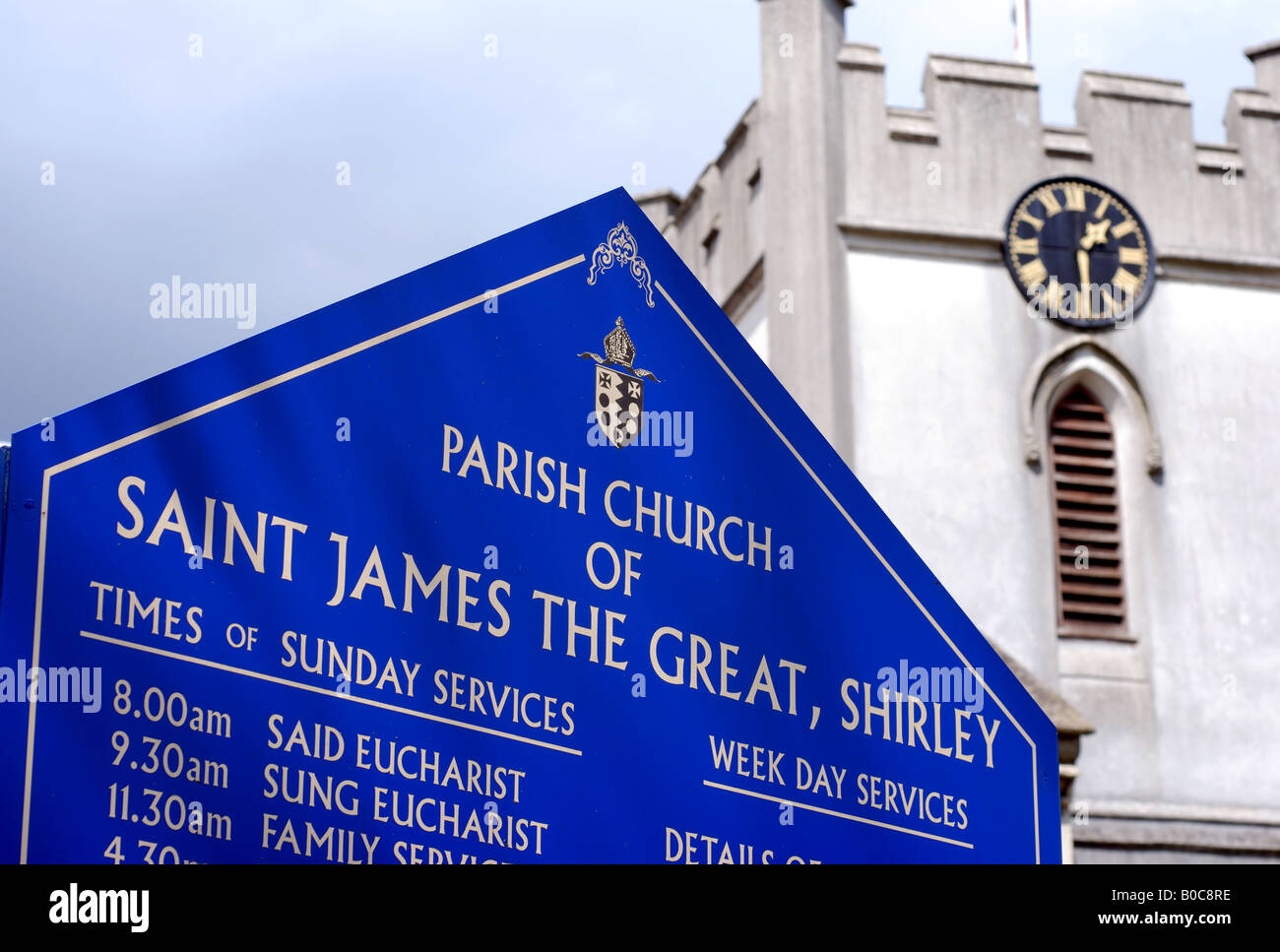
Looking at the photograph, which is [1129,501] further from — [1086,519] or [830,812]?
[830,812]

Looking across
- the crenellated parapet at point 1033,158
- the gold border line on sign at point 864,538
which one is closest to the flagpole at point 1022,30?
the crenellated parapet at point 1033,158

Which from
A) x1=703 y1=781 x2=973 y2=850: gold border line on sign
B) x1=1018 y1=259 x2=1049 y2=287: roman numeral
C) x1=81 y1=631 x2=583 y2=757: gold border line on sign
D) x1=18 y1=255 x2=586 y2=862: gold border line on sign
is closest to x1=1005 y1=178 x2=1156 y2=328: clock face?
x1=1018 y1=259 x2=1049 y2=287: roman numeral

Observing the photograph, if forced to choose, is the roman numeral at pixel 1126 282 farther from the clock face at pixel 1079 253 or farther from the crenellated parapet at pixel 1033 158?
the crenellated parapet at pixel 1033 158

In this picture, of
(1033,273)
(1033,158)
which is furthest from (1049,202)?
(1033,273)

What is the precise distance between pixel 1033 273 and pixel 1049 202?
881 millimetres

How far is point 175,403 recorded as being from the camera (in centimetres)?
509

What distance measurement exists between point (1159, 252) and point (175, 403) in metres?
19.2

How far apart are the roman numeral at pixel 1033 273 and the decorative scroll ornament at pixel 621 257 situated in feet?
54.3

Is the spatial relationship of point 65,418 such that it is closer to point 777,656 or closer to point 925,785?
point 777,656

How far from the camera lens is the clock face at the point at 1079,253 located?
22.3 m

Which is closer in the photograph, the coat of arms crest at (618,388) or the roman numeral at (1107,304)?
the coat of arms crest at (618,388)

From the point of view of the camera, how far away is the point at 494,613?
560 centimetres

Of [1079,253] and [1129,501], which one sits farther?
[1079,253]

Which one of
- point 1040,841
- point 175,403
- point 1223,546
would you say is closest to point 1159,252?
point 1223,546
